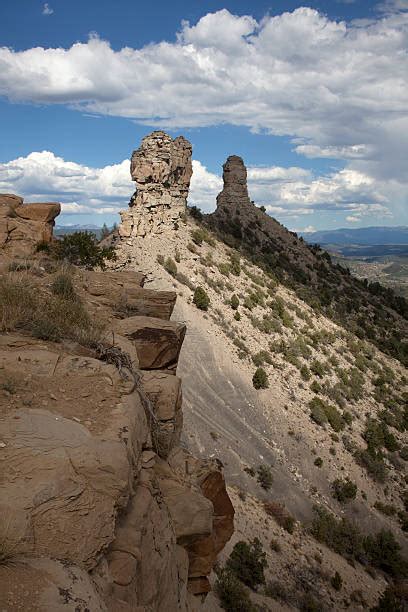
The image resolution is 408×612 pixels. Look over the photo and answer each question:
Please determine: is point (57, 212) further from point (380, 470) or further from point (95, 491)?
point (380, 470)

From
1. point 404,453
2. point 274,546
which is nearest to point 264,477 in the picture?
point 274,546

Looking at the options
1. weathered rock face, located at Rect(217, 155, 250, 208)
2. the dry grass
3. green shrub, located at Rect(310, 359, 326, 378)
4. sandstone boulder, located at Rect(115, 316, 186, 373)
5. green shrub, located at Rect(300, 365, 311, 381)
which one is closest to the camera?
the dry grass

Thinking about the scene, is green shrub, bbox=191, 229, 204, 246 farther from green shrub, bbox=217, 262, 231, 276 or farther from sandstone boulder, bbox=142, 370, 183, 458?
sandstone boulder, bbox=142, 370, 183, 458

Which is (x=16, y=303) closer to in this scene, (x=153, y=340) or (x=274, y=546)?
(x=153, y=340)

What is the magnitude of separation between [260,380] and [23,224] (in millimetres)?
17879

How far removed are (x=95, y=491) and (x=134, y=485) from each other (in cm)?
114

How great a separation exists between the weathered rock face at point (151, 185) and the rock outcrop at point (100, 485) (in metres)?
27.5

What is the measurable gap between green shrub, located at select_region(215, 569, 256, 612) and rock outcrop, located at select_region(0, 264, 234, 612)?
5.75 meters

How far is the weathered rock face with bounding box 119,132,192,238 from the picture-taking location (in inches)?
1393

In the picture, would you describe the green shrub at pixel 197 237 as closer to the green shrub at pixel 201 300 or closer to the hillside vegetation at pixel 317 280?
the hillside vegetation at pixel 317 280

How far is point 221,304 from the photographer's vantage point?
33125mm

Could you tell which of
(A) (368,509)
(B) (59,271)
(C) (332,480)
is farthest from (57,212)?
(A) (368,509)

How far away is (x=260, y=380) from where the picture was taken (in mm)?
27406

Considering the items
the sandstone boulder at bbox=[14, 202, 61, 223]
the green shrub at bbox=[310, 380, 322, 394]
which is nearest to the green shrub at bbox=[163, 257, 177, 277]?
the green shrub at bbox=[310, 380, 322, 394]
